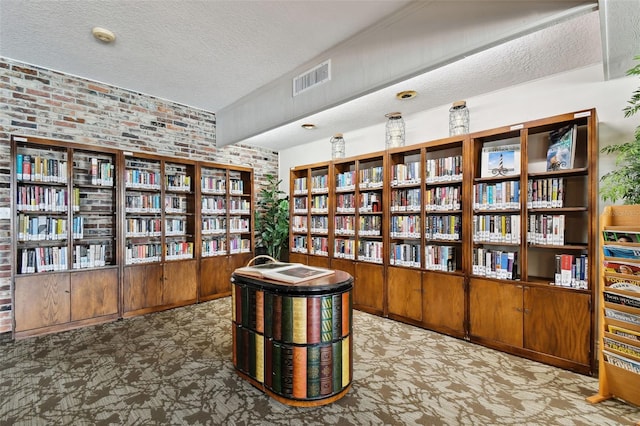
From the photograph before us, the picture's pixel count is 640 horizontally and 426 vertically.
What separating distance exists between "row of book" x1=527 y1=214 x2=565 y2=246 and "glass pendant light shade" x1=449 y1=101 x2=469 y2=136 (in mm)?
1257

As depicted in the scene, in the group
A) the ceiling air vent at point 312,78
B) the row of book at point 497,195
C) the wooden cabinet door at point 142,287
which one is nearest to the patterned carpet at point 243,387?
the wooden cabinet door at point 142,287

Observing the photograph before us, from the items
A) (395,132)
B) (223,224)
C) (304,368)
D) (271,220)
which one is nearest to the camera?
(304,368)

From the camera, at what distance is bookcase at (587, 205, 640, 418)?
2.10 m

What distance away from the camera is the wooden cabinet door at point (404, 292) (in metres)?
3.74

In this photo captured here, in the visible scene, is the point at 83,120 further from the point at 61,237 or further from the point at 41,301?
the point at 41,301

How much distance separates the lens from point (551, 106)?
3.18 meters

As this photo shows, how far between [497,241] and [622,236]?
1055mm

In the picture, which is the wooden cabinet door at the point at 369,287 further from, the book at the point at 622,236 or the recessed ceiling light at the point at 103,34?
the recessed ceiling light at the point at 103,34

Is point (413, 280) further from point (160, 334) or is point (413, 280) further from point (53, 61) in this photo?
point (53, 61)

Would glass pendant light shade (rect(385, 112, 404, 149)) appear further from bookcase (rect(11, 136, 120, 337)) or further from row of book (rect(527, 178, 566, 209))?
bookcase (rect(11, 136, 120, 337))

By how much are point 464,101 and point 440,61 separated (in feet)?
4.70

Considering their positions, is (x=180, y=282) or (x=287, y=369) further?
(x=180, y=282)

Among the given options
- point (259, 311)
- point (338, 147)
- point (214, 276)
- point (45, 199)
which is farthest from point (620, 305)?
point (45, 199)

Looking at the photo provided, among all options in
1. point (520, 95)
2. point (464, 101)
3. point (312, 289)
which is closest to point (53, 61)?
point (312, 289)
